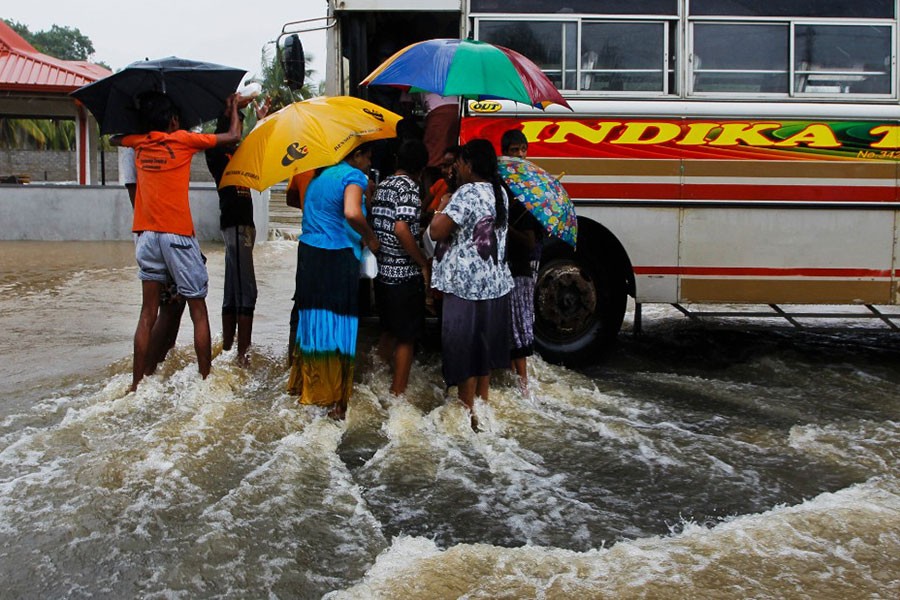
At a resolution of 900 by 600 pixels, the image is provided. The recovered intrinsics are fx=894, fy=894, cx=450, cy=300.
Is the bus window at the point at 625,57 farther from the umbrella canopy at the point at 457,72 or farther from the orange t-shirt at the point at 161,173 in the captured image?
the orange t-shirt at the point at 161,173

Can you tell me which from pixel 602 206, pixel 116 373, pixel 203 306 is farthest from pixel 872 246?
pixel 116 373

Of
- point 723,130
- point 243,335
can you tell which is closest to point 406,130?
point 243,335

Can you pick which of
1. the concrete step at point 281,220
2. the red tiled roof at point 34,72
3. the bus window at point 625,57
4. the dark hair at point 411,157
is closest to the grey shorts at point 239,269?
the dark hair at point 411,157

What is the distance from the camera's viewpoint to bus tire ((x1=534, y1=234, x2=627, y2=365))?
6910mm

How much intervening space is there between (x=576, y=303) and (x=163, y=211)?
316 centimetres

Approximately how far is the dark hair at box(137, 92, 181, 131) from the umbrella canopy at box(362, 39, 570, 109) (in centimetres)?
126

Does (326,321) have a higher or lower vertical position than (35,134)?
lower

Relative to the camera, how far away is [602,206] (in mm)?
6688

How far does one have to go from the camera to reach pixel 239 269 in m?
6.45

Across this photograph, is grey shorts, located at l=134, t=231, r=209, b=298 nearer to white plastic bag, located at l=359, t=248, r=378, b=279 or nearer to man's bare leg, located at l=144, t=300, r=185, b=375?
man's bare leg, located at l=144, t=300, r=185, b=375

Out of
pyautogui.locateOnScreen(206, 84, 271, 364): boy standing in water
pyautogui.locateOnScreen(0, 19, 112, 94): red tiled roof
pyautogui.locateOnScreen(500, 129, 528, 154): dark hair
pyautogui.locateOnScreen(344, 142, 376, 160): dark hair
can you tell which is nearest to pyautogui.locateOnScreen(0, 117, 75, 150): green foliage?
pyautogui.locateOnScreen(0, 19, 112, 94): red tiled roof

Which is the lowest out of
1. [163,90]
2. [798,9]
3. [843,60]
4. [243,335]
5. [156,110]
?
[243,335]

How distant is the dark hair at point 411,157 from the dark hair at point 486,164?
0.93ft

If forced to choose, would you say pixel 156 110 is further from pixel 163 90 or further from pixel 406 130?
pixel 406 130
